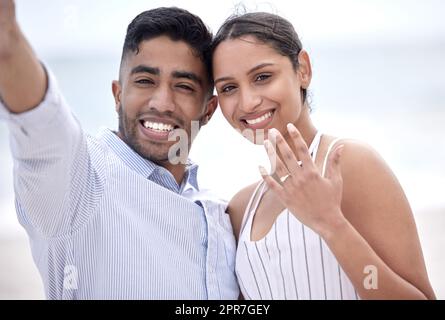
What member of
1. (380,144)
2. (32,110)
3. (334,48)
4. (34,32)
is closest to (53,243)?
(32,110)

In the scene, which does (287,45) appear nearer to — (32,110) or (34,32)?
(32,110)

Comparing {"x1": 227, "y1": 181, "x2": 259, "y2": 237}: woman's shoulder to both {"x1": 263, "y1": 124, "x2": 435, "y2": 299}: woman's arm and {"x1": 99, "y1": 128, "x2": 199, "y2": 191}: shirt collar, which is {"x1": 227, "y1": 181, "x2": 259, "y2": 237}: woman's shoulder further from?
{"x1": 263, "y1": 124, "x2": 435, "y2": 299}: woman's arm

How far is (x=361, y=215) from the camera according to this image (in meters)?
1.53

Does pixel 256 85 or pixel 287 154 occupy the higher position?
pixel 256 85

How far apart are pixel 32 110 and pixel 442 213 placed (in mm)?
4846

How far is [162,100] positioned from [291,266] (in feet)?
2.16

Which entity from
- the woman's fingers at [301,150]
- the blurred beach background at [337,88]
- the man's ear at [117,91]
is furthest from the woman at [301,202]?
the blurred beach background at [337,88]

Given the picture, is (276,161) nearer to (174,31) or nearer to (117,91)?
(174,31)

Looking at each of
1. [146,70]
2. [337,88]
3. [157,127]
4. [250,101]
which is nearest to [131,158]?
[157,127]

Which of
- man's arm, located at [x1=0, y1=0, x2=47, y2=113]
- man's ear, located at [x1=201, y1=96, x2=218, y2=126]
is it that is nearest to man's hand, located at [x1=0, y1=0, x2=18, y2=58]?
man's arm, located at [x1=0, y1=0, x2=47, y2=113]

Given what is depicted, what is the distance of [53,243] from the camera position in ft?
4.99

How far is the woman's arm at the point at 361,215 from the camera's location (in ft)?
4.47

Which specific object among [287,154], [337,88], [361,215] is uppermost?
[337,88]

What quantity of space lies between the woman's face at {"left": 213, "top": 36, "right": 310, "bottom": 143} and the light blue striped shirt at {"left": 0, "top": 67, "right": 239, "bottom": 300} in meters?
0.29
